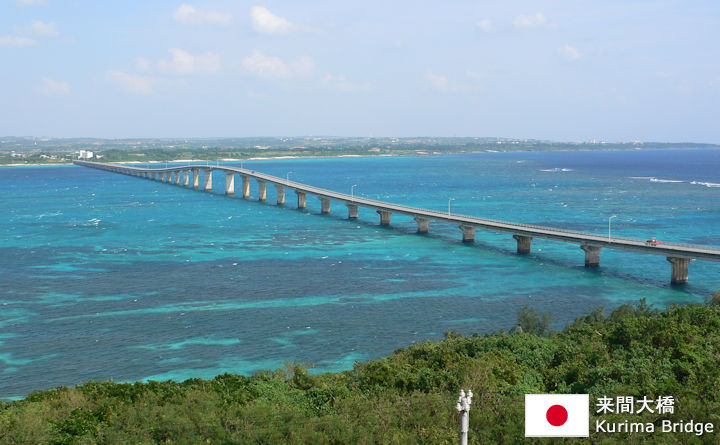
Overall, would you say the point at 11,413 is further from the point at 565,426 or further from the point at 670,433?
the point at 670,433

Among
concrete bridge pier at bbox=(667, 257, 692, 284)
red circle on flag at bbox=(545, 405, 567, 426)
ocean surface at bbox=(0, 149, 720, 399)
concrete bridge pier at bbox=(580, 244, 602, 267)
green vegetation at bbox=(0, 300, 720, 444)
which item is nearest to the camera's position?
red circle on flag at bbox=(545, 405, 567, 426)

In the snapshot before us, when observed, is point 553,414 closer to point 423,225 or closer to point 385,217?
point 423,225


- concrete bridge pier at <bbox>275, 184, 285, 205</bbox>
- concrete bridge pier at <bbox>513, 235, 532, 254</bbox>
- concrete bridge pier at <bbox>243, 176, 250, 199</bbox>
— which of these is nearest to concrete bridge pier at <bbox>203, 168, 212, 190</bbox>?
concrete bridge pier at <bbox>243, 176, 250, 199</bbox>

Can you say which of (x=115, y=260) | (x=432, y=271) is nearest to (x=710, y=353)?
(x=432, y=271)

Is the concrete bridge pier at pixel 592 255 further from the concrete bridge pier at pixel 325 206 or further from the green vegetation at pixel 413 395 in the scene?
the concrete bridge pier at pixel 325 206

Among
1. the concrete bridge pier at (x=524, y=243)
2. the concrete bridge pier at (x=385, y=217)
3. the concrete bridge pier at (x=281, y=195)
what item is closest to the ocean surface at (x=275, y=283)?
the concrete bridge pier at (x=385, y=217)

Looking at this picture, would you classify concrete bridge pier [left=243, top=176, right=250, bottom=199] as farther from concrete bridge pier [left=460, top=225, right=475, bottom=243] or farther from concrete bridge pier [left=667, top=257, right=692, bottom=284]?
concrete bridge pier [left=667, top=257, right=692, bottom=284]
